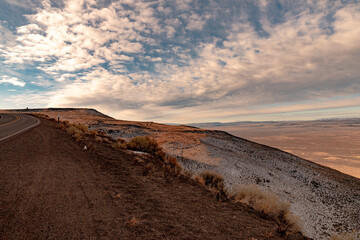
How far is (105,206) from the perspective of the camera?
4355 mm

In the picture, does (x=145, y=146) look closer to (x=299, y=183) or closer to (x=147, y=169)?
(x=147, y=169)

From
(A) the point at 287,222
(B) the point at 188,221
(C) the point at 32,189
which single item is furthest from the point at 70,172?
(A) the point at 287,222

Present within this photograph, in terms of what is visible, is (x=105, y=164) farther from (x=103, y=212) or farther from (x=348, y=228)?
(x=348, y=228)

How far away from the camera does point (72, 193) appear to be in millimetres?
4773

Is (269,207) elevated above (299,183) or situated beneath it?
elevated above

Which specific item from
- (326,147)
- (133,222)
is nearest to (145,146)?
(133,222)

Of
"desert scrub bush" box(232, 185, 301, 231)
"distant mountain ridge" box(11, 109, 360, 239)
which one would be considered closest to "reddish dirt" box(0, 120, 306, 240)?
"desert scrub bush" box(232, 185, 301, 231)

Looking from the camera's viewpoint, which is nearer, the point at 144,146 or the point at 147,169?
the point at 147,169

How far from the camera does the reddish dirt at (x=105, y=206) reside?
3.45 metres

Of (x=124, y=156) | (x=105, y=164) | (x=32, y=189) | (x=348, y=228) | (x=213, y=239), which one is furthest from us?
(x=124, y=156)

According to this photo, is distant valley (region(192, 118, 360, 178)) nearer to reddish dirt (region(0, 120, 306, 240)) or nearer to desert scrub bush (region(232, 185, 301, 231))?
desert scrub bush (region(232, 185, 301, 231))

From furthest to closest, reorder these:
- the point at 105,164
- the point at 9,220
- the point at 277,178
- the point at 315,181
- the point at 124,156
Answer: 1. the point at 315,181
2. the point at 277,178
3. the point at 124,156
4. the point at 105,164
5. the point at 9,220

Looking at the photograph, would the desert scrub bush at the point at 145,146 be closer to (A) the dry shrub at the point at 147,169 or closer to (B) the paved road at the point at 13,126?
(A) the dry shrub at the point at 147,169

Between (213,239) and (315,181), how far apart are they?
53.4ft
